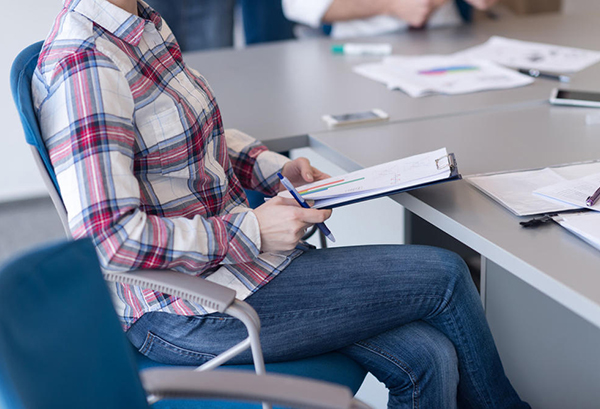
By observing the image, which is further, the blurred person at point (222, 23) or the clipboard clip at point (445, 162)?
the blurred person at point (222, 23)

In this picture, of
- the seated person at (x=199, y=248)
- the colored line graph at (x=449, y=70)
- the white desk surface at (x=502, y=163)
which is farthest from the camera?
the colored line graph at (x=449, y=70)

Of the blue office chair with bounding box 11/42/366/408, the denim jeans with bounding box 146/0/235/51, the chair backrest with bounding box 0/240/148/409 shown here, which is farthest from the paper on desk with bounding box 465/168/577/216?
the denim jeans with bounding box 146/0/235/51

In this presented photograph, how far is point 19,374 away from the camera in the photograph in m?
0.64

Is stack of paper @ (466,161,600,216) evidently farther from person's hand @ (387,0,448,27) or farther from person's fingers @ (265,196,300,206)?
person's hand @ (387,0,448,27)

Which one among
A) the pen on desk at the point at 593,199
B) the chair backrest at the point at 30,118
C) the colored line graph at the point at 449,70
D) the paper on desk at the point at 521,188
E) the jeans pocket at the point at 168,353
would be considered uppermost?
the chair backrest at the point at 30,118

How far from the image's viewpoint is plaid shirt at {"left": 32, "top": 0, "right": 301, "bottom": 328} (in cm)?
94

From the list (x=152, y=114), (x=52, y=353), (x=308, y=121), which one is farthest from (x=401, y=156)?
(x=52, y=353)

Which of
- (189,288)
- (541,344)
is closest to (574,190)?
(541,344)

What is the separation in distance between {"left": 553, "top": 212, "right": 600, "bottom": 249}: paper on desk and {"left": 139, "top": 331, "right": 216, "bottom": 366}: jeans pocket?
1.88 feet

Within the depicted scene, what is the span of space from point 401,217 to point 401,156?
0.32m

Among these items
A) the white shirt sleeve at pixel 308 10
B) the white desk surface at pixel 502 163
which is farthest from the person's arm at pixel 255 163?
the white shirt sleeve at pixel 308 10

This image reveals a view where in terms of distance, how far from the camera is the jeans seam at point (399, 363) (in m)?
1.10

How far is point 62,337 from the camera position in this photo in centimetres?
69

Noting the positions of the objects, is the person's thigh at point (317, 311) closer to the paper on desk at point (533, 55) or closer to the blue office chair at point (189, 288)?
the blue office chair at point (189, 288)
